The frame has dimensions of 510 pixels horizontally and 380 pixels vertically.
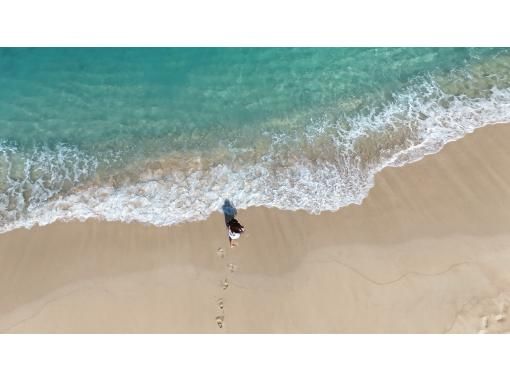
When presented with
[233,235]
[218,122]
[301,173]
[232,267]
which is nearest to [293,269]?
[232,267]

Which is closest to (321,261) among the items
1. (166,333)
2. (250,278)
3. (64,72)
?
(250,278)

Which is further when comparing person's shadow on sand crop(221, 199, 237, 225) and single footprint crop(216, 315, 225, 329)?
person's shadow on sand crop(221, 199, 237, 225)

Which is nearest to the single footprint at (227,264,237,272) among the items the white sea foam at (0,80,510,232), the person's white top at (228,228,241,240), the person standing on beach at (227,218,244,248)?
the person standing on beach at (227,218,244,248)

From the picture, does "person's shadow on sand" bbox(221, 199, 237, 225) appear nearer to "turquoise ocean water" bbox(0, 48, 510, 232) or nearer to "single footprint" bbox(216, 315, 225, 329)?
"turquoise ocean water" bbox(0, 48, 510, 232)

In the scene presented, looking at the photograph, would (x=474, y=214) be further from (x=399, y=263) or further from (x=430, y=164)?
(x=399, y=263)

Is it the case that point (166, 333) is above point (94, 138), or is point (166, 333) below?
below
